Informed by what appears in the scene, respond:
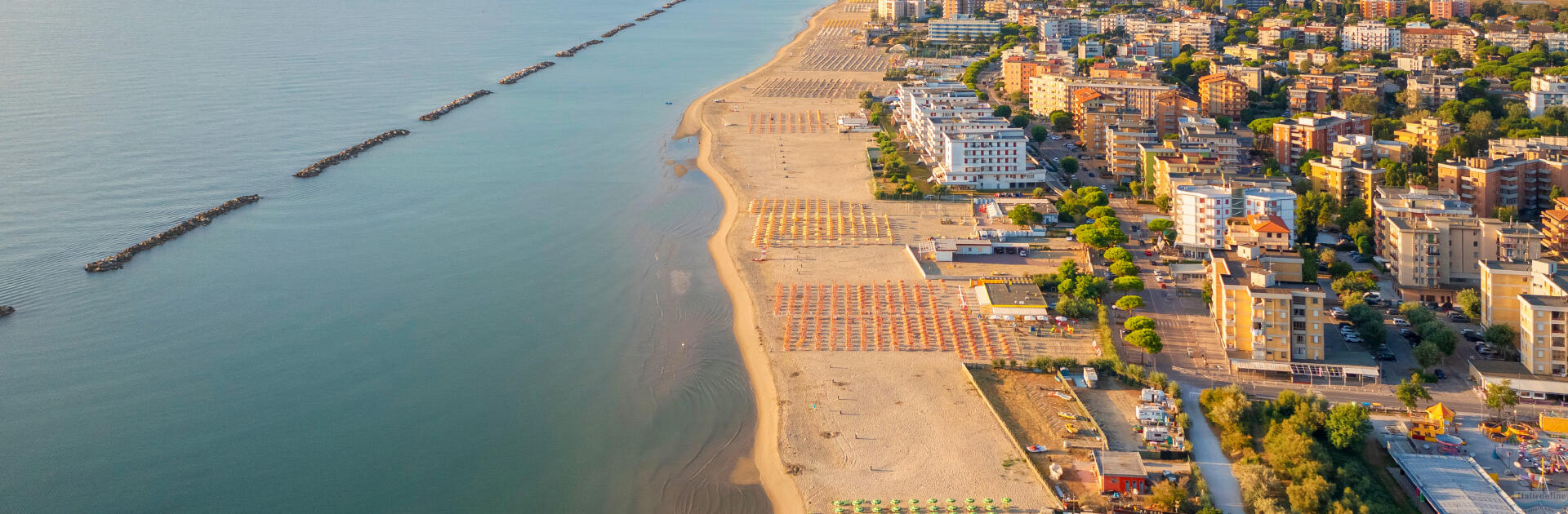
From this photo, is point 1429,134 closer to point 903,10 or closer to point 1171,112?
point 1171,112

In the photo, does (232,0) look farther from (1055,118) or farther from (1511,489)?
(1511,489)

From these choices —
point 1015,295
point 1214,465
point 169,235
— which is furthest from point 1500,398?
point 169,235

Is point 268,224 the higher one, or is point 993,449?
point 268,224

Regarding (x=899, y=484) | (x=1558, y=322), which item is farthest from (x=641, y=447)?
(x=1558, y=322)

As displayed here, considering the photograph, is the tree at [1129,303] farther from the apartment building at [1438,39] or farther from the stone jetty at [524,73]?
the apartment building at [1438,39]

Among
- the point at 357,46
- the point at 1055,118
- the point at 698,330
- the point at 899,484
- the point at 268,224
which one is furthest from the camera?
the point at 357,46
